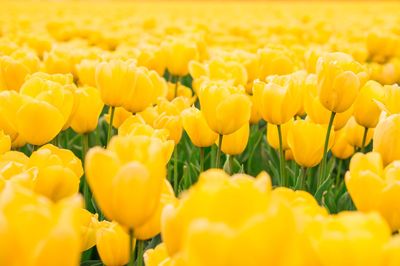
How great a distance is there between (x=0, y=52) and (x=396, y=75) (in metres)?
2.27

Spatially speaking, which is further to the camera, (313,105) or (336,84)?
(313,105)

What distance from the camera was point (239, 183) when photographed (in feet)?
3.30

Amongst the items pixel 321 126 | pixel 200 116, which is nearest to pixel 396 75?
pixel 321 126

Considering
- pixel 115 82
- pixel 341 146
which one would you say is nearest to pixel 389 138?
pixel 341 146

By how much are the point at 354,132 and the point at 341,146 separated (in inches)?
3.8

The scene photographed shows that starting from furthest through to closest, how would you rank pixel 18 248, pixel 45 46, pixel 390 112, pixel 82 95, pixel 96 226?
pixel 45 46, pixel 82 95, pixel 390 112, pixel 96 226, pixel 18 248

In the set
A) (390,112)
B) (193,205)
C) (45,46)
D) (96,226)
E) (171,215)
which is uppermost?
(193,205)

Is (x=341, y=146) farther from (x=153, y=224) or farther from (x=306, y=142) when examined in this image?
(x=153, y=224)

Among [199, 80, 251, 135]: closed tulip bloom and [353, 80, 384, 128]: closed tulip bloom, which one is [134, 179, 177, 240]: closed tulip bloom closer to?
[199, 80, 251, 135]: closed tulip bloom

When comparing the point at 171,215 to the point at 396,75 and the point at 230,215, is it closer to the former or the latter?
the point at 230,215

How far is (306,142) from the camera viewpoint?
206 centimetres

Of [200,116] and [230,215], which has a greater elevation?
[230,215]

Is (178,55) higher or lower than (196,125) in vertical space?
lower

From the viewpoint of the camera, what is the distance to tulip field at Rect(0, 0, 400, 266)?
86 cm
